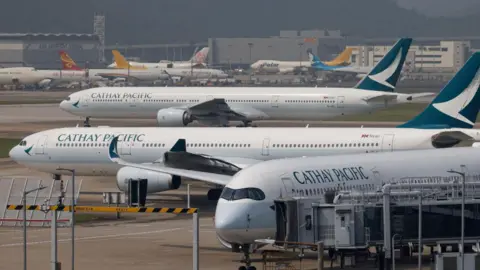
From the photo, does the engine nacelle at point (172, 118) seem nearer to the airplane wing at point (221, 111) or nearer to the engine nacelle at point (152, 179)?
the airplane wing at point (221, 111)

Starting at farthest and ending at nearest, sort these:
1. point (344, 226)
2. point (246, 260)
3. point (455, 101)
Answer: point (455, 101)
point (246, 260)
point (344, 226)

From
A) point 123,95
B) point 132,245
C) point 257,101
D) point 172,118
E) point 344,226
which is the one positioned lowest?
point 132,245

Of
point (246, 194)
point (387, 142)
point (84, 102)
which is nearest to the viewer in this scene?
point (246, 194)

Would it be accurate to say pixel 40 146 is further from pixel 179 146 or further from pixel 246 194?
pixel 246 194

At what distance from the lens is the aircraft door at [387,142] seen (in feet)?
188

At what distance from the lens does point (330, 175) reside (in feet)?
130

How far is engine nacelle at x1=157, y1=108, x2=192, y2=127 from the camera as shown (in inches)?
3617

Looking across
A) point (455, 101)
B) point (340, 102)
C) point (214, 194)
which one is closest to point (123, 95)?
point (340, 102)

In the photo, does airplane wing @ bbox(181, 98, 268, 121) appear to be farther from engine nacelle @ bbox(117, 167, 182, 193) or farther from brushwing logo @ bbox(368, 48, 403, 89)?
engine nacelle @ bbox(117, 167, 182, 193)

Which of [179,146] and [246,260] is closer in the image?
[246,260]

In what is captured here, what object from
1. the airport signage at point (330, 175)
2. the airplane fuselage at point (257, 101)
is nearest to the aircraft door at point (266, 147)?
the airport signage at point (330, 175)

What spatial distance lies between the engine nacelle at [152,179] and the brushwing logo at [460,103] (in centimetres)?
1362

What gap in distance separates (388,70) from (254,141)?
4011 centimetres

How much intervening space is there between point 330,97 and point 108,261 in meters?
57.4
